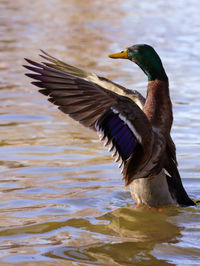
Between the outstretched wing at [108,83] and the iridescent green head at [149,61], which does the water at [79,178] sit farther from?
the iridescent green head at [149,61]

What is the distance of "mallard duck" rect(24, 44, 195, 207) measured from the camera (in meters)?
5.17

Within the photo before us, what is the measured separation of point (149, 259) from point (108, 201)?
141cm

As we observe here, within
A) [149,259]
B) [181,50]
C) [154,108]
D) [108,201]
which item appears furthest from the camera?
[181,50]

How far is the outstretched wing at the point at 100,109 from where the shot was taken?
516 centimetres

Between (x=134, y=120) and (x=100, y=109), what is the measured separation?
0.26 metres

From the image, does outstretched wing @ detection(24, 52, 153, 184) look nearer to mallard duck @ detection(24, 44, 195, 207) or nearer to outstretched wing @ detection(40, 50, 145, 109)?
mallard duck @ detection(24, 44, 195, 207)

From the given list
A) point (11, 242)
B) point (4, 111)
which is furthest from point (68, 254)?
Result: point (4, 111)

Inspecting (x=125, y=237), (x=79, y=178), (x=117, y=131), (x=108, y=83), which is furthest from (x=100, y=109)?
(x=79, y=178)

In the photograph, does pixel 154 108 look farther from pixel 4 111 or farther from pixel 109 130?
pixel 4 111

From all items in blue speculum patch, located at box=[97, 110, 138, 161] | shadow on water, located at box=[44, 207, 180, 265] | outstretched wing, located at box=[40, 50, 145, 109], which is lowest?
shadow on water, located at box=[44, 207, 180, 265]

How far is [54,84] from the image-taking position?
5148 mm

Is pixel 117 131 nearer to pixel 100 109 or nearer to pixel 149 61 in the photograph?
pixel 100 109

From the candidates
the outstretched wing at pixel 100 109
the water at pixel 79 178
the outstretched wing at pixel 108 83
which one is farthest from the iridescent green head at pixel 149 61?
the water at pixel 79 178

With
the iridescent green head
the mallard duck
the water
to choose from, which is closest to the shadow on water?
the water
